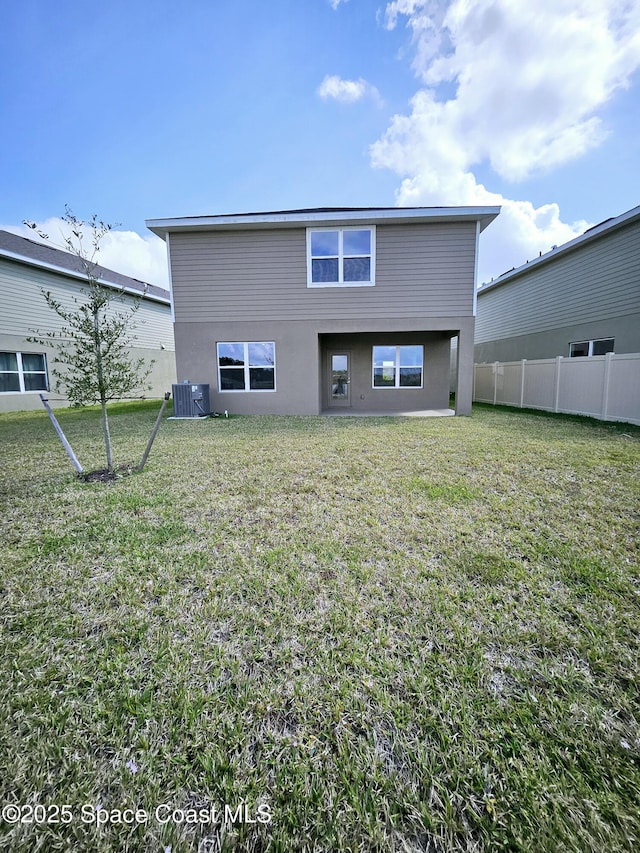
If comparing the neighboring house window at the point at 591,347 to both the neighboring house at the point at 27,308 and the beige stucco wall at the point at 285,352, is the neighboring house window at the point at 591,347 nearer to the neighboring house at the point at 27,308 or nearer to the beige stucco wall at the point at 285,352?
the beige stucco wall at the point at 285,352

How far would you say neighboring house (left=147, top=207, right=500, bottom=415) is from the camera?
995 centimetres

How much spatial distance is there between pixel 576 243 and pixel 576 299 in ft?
5.83

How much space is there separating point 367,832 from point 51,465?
603 centimetres

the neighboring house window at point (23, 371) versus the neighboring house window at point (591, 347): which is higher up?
the neighboring house window at point (591, 347)

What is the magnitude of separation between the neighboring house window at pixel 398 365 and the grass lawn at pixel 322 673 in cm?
882

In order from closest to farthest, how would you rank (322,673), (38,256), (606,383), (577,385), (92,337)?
(322,673) < (92,337) < (606,383) < (577,385) < (38,256)

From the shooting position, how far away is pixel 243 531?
328 cm

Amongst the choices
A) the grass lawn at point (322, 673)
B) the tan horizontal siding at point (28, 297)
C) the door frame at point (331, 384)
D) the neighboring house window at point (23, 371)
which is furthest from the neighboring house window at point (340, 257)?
the neighboring house window at point (23, 371)

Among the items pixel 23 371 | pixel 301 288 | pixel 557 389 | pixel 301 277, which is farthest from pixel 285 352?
pixel 23 371

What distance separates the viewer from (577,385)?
33.6 feet

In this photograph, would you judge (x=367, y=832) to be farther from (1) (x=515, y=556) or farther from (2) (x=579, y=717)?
(1) (x=515, y=556)

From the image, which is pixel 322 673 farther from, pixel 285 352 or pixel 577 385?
pixel 577 385

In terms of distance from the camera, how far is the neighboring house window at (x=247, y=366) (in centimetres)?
1088

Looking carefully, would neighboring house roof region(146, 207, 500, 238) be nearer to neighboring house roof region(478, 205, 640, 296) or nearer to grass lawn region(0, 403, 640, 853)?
neighboring house roof region(478, 205, 640, 296)
